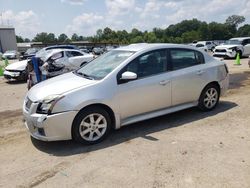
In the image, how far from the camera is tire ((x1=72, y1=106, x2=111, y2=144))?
15.6 ft

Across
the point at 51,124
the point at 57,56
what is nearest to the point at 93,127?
the point at 51,124

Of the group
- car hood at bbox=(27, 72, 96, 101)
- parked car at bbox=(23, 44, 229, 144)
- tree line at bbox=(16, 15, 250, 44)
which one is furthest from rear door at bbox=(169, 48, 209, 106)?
tree line at bbox=(16, 15, 250, 44)

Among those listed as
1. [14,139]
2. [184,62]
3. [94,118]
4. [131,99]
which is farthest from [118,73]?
[14,139]

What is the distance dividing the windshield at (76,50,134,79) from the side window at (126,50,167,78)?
0.73 ft

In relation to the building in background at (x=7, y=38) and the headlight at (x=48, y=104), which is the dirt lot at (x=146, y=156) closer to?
the headlight at (x=48, y=104)

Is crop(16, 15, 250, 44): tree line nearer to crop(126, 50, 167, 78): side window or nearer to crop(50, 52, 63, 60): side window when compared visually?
crop(50, 52, 63, 60): side window

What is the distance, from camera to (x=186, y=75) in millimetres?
5941

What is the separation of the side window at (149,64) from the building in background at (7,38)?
76170mm

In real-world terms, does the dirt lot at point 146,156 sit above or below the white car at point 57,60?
below

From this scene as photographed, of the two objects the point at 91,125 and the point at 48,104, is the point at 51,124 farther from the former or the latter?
the point at 91,125

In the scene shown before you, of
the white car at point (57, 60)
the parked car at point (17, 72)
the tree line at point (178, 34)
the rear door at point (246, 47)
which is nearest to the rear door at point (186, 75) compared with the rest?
the white car at point (57, 60)

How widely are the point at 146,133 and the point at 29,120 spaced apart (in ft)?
6.87

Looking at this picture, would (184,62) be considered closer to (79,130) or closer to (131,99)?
(131,99)

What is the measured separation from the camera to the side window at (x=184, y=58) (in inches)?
232
